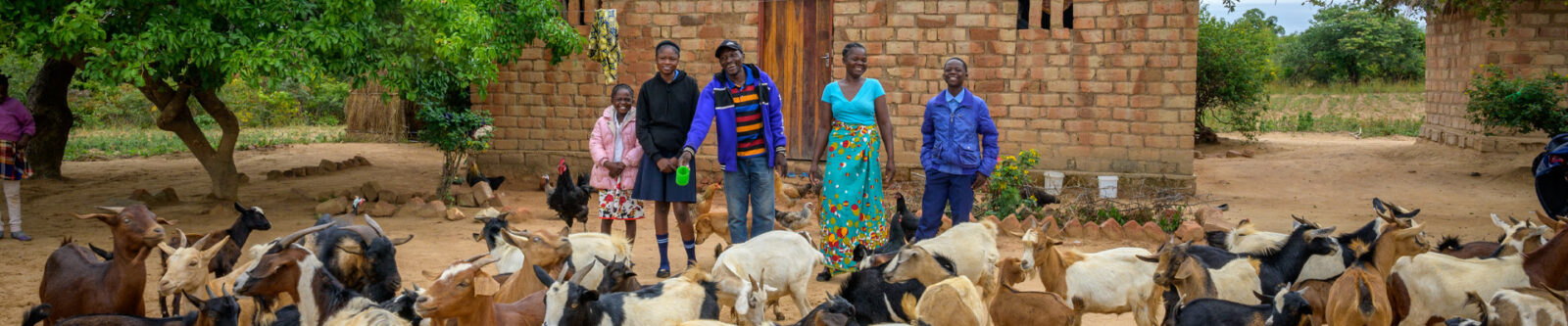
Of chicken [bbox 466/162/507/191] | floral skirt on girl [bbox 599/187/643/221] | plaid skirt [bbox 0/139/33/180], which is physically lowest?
chicken [bbox 466/162/507/191]

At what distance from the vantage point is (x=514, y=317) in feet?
14.2

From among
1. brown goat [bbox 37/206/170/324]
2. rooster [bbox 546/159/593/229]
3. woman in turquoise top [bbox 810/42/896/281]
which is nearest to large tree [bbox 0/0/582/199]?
rooster [bbox 546/159/593/229]

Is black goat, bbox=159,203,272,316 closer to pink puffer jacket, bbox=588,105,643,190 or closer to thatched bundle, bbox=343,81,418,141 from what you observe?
pink puffer jacket, bbox=588,105,643,190

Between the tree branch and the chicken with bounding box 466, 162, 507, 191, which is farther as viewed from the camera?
the chicken with bounding box 466, 162, 507, 191

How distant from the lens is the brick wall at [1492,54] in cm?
1427

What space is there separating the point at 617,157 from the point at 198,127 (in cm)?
581

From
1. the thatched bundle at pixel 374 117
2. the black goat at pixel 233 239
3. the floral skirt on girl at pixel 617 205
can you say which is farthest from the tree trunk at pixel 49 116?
the floral skirt on girl at pixel 617 205

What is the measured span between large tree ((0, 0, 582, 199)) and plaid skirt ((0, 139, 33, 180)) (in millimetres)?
759

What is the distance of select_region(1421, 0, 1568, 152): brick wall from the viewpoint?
46.8 ft

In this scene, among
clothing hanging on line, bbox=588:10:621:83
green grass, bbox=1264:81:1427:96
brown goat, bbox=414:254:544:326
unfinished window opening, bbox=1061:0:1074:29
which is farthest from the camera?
green grass, bbox=1264:81:1427:96

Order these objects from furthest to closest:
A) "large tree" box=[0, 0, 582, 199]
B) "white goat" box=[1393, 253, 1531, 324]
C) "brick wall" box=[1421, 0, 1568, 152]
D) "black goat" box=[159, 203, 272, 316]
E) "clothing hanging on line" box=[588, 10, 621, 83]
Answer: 1. "brick wall" box=[1421, 0, 1568, 152]
2. "clothing hanging on line" box=[588, 10, 621, 83]
3. "large tree" box=[0, 0, 582, 199]
4. "black goat" box=[159, 203, 272, 316]
5. "white goat" box=[1393, 253, 1531, 324]

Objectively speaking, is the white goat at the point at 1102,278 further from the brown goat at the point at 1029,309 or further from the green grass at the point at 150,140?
the green grass at the point at 150,140

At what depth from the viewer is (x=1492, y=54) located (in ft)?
48.1

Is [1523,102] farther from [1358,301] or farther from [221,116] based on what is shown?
[221,116]
